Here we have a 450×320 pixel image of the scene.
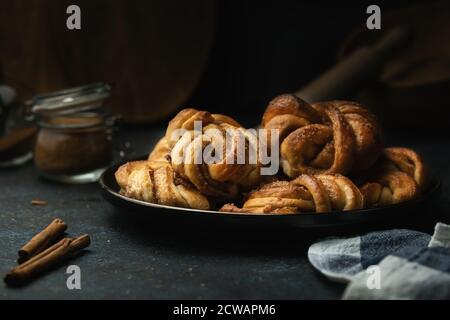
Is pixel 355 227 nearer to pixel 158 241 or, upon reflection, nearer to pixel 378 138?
pixel 378 138

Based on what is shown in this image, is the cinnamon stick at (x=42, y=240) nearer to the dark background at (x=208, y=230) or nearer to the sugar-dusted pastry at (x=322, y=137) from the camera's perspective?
the dark background at (x=208, y=230)

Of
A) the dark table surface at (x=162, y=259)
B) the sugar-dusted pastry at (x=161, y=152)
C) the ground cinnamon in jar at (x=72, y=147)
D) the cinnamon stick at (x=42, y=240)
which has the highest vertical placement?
the sugar-dusted pastry at (x=161, y=152)

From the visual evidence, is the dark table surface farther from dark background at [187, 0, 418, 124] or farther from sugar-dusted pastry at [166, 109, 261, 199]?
dark background at [187, 0, 418, 124]

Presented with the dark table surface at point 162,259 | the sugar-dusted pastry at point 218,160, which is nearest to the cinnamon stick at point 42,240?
the dark table surface at point 162,259

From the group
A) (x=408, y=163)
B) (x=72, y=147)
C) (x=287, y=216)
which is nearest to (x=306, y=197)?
(x=287, y=216)

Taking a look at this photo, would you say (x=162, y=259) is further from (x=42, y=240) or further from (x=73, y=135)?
(x=73, y=135)

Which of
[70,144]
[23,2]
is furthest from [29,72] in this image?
[70,144]
